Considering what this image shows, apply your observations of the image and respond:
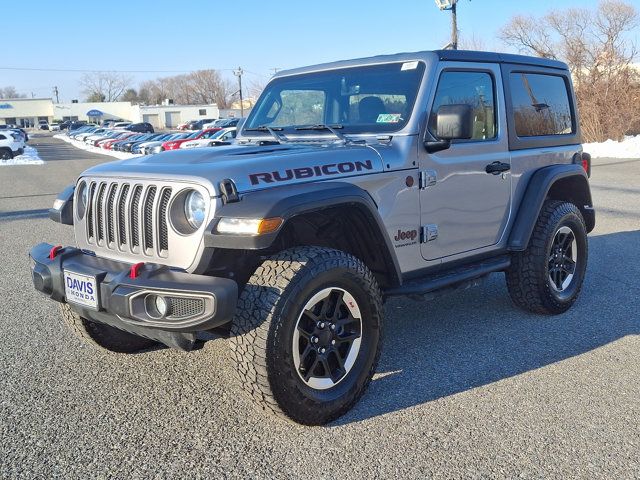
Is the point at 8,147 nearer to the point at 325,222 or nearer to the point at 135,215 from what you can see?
the point at 135,215

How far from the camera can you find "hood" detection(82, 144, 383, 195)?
10.1ft

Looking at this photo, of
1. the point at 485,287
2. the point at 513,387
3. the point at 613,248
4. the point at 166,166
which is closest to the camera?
the point at 166,166

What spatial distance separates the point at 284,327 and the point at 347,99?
1945 millimetres

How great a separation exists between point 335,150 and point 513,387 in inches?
69.4

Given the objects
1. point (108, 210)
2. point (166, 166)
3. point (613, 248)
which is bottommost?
point (613, 248)

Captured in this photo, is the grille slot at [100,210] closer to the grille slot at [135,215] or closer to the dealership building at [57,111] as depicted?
the grille slot at [135,215]

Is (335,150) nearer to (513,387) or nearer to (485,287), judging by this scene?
(513,387)

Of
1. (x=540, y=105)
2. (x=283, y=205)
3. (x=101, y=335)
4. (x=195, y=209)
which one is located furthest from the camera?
(x=540, y=105)

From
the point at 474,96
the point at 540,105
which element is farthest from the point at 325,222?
the point at 540,105

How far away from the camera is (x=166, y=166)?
11.0 feet

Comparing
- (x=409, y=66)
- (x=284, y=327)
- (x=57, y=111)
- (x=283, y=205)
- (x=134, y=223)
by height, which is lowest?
(x=284, y=327)

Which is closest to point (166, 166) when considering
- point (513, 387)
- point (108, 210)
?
point (108, 210)

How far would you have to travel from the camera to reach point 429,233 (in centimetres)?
394

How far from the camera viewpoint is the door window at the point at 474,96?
13.4 feet
